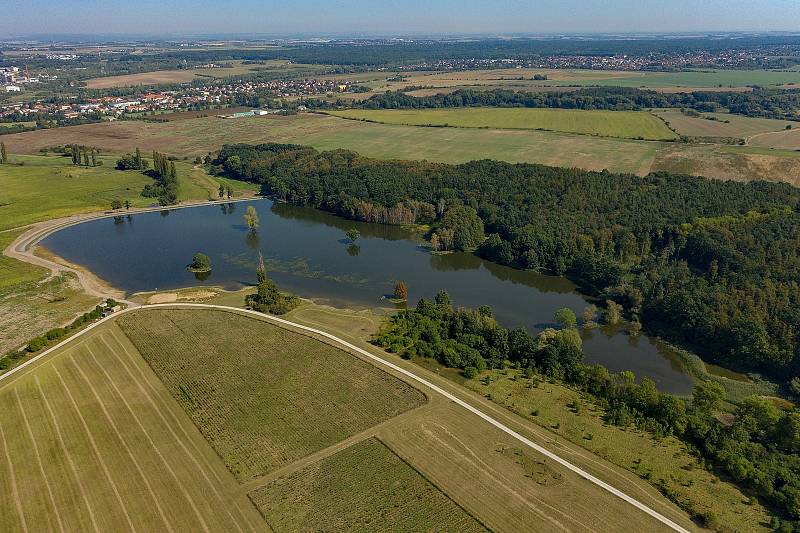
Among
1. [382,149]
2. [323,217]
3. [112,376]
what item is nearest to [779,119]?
[382,149]

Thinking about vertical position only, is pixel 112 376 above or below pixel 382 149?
below

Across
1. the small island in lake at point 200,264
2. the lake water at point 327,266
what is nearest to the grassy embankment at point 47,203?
the lake water at point 327,266

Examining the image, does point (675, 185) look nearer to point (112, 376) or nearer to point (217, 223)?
point (217, 223)

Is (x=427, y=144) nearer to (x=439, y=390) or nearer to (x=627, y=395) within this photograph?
(x=439, y=390)

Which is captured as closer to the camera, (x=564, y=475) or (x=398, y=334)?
(x=564, y=475)

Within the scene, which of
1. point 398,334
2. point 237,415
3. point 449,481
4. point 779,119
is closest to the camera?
point 449,481

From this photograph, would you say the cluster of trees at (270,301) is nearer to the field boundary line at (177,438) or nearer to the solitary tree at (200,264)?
the solitary tree at (200,264)

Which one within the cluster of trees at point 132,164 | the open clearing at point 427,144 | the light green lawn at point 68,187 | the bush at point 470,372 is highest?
the open clearing at point 427,144

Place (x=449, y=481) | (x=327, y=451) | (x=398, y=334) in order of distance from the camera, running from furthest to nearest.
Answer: (x=398, y=334)
(x=327, y=451)
(x=449, y=481)
